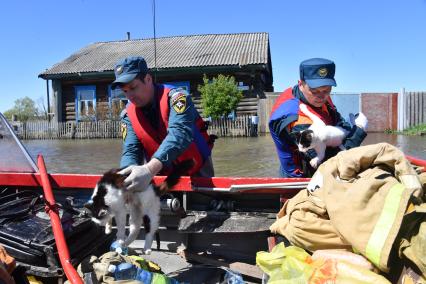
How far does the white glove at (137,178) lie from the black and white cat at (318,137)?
3.55ft

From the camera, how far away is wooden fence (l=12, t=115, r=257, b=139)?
18.8m

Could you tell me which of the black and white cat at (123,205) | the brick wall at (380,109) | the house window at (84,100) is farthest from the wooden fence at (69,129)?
the black and white cat at (123,205)

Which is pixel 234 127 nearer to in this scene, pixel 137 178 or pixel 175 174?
pixel 175 174

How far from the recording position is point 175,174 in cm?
319

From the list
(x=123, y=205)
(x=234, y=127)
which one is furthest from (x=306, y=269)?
(x=234, y=127)

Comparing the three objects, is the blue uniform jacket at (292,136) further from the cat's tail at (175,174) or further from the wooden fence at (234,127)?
the wooden fence at (234,127)

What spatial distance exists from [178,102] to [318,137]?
0.99 meters

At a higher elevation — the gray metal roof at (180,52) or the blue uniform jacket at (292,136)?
the gray metal roof at (180,52)

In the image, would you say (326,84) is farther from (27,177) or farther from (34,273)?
(27,177)

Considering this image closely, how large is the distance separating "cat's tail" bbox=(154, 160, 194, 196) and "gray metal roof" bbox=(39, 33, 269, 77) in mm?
16454

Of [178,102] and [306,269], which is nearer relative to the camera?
[306,269]

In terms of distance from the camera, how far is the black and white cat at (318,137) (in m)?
2.97

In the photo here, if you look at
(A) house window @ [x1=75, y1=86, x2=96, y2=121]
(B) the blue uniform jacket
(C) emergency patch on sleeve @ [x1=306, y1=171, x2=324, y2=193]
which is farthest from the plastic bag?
(A) house window @ [x1=75, y1=86, x2=96, y2=121]

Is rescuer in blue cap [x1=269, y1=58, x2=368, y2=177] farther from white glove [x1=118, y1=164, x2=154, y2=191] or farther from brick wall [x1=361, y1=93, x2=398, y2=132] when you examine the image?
brick wall [x1=361, y1=93, x2=398, y2=132]
